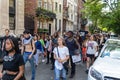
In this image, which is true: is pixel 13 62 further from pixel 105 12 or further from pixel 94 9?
pixel 105 12

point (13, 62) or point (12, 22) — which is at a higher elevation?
point (12, 22)

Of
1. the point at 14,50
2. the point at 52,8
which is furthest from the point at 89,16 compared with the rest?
the point at 14,50

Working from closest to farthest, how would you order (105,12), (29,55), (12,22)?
(29,55)
(12,22)
(105,12)

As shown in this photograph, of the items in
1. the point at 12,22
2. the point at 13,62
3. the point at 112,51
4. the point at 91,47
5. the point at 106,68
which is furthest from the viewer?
the point at 12,22

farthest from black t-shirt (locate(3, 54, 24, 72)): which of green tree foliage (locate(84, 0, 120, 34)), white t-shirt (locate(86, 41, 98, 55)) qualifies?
green tree foliage (locate(84, 0, 120, 34))

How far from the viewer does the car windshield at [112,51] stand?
8586 millimetres

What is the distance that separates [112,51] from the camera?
888 centimetres

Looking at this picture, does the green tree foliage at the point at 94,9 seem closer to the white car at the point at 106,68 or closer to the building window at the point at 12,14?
the building window at the point at 12,14

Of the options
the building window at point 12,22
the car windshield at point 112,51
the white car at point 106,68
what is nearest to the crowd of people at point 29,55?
the car windshield at point 112,51

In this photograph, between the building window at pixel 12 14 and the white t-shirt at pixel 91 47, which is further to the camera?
the building window at pixel 12 14

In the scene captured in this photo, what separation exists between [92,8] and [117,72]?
22585 mm

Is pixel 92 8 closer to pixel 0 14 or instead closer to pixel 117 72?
pixel 0 14

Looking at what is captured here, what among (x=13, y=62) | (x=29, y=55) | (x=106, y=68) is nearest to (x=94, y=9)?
(x=29, y=55)

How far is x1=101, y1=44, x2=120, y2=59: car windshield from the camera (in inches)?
338
